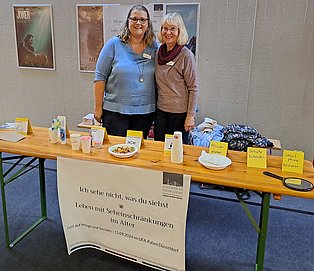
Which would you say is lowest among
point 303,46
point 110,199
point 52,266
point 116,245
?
point 52,266

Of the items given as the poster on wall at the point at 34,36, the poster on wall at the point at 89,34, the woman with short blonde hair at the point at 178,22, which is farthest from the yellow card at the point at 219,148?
the poster on wall at the point at 34,36

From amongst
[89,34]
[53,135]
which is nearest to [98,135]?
[53,135]

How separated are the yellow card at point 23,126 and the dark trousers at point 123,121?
1.81ft

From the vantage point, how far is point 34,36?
3934 millimetres

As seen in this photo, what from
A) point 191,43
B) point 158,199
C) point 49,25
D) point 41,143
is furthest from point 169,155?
point 49,25

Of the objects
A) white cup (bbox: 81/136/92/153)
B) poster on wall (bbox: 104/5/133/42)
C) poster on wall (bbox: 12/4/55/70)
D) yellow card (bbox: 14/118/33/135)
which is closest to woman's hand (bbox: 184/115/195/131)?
white cup (bbox: 81/136/92/153)

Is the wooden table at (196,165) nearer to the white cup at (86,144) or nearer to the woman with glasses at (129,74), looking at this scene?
the white cup at (86,144)

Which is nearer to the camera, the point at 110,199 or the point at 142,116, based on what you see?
the point at 110,199

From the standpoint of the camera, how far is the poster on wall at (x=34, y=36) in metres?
3.83

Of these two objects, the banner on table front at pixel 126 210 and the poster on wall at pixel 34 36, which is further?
the poster on wall at pixel 34 36

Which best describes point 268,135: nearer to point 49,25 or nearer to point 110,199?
point 110,199

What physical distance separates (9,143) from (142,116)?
913 mm

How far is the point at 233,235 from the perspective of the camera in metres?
2.41

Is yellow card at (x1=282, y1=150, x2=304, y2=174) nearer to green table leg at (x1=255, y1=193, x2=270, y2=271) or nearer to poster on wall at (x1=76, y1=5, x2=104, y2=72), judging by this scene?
green table leg at (x1=255, y1=193, x2=270, y2=271)
